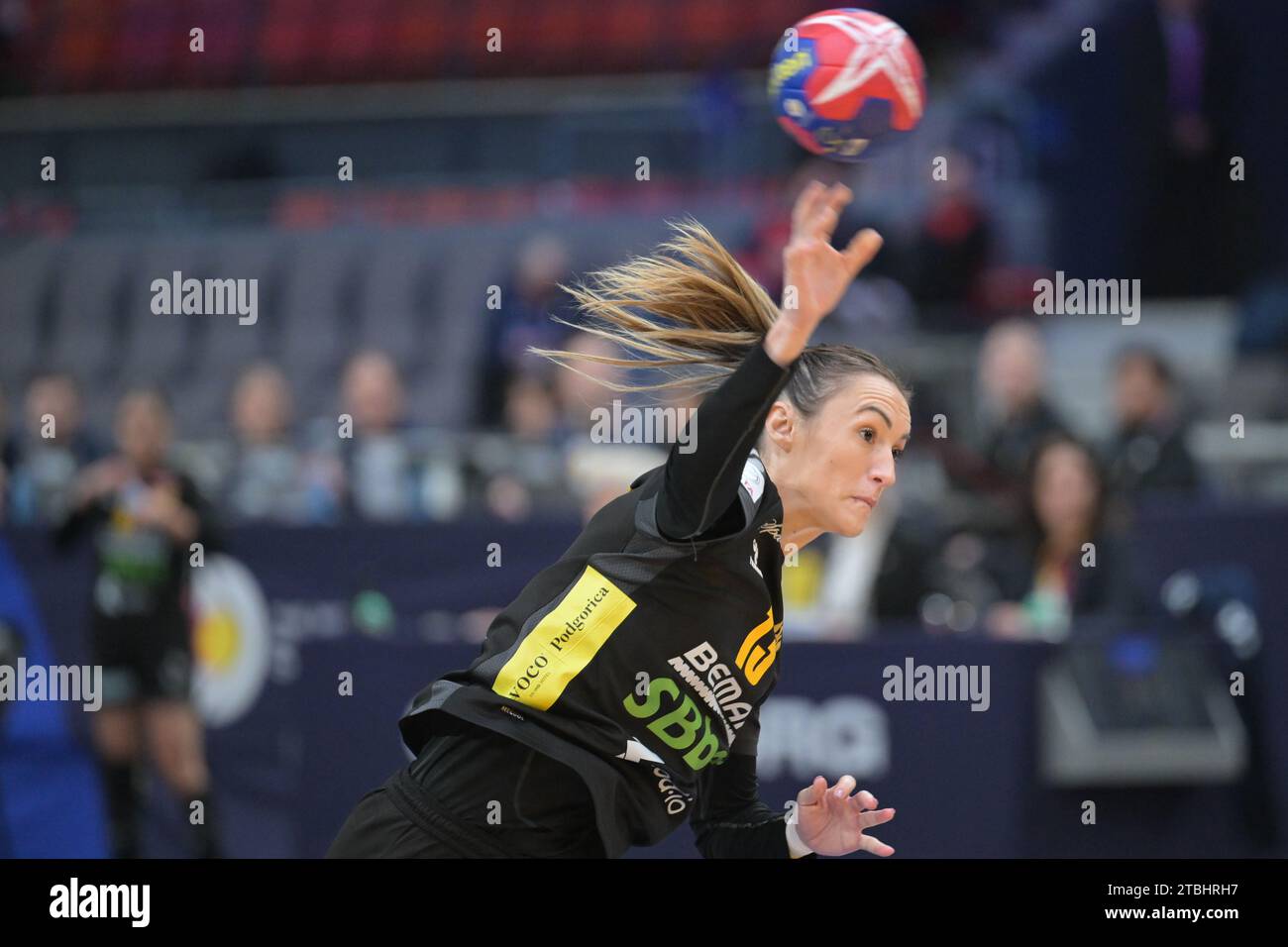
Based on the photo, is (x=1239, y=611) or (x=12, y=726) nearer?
(x=1239, y=611)

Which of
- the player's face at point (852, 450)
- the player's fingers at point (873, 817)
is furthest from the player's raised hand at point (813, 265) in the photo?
the player's fingers at point (873, 817)

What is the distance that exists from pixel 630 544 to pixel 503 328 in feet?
20.3

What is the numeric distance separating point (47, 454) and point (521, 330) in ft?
8.27

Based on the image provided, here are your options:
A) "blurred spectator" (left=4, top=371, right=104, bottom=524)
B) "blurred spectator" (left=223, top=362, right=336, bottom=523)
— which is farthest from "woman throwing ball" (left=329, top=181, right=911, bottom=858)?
"blurred spectator" (left=4, top=371, right=104, bottom=524)

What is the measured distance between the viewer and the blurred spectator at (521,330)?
30.6ft

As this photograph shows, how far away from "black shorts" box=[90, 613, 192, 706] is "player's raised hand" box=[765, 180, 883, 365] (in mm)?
5404

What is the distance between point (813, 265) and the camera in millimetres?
3111

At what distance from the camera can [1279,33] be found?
36.0 feet

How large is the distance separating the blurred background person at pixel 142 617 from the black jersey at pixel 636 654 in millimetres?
4531

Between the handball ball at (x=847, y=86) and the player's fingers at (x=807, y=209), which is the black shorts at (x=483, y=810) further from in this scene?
the handball ball at (x=847, y=86)

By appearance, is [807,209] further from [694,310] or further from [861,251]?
[694,310]
